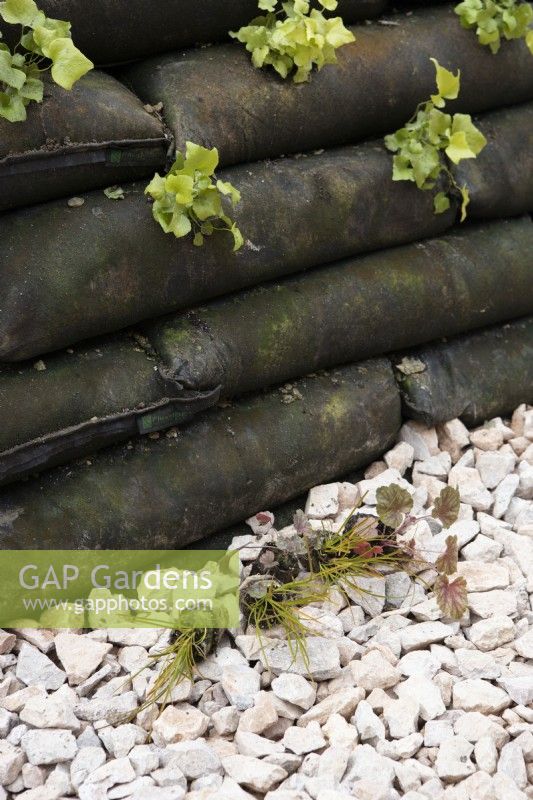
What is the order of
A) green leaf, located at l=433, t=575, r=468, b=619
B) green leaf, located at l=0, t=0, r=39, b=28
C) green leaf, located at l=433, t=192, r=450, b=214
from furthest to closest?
green leaf, located at l=433, t=192, r=450, b=214, green leaf, located at l=433, t=575, r=468, b=619, green leaf, located at l=0, t=0, r=39, b=28

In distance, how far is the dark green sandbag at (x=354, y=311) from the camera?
2.41m

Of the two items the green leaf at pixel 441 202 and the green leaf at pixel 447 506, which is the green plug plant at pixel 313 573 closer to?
the green leaf at pixel 447 506

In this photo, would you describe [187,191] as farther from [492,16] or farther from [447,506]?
[492,16]

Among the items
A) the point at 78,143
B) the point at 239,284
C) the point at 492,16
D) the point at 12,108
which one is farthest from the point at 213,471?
the point at 492,16

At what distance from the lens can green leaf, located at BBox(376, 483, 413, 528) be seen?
2.29 metres

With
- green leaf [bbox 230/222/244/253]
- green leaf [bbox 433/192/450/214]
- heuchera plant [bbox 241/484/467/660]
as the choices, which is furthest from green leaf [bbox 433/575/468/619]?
green leaf [bbox 433/192/450/214]

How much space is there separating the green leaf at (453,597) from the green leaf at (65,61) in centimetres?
131

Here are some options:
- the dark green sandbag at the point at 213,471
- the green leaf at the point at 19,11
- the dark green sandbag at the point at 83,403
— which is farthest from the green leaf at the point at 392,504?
the green leaf at the point at 19,11

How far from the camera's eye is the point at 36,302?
216 cm

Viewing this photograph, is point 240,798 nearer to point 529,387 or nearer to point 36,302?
point 36,302

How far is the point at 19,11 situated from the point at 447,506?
4.63 feet

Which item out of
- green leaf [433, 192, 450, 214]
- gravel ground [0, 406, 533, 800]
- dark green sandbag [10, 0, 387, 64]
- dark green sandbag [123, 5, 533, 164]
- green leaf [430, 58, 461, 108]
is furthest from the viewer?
green leaf [433, 192, 450, 214]

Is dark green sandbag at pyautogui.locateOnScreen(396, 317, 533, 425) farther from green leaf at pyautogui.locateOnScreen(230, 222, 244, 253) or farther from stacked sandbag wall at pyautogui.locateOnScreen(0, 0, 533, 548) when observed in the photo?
green leaf at pyautogui.locateOnScreen(230, 222, 244, 253)

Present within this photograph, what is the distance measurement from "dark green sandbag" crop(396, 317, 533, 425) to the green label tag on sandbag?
74 centimetres
